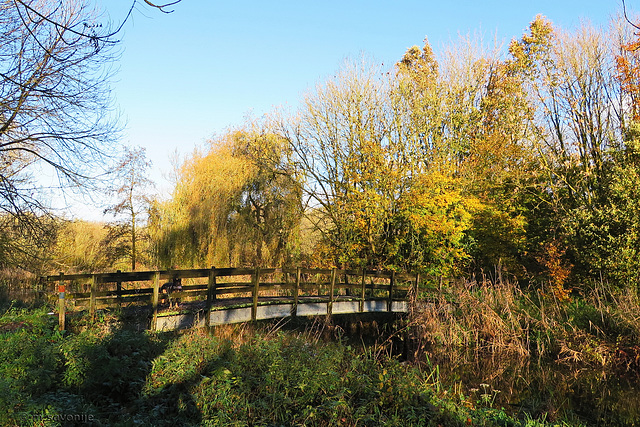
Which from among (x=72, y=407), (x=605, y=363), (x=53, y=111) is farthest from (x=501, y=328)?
(x=53, y=111)

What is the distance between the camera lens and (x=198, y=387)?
20.5 feet

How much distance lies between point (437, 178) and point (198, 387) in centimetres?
1376

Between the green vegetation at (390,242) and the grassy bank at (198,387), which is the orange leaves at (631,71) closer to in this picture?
the green vegetation at (390,242)

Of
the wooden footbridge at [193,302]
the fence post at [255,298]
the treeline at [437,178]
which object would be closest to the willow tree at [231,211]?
the treeline at [437,178]

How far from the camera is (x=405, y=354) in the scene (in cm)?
1323

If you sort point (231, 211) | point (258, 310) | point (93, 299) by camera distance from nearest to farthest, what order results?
point (93, 299) < point (258, 310) < point (231, 211)

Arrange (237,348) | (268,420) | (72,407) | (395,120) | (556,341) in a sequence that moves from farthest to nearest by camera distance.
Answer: (395,120), (556,341), (237,348), (268,420), (72,407)

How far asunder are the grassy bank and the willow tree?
12993 mm

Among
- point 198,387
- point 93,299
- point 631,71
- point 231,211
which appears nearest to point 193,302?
point 93,299

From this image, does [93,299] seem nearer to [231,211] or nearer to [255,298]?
[255,298]

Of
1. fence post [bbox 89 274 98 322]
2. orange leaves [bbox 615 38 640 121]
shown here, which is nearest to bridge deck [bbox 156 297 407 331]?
fence post [bbox 89 274 98 322]

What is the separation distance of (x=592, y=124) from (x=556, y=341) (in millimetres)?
9620

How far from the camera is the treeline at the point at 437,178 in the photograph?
17.5 metres

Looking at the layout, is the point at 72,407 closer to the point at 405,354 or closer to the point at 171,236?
the point at 405,354
